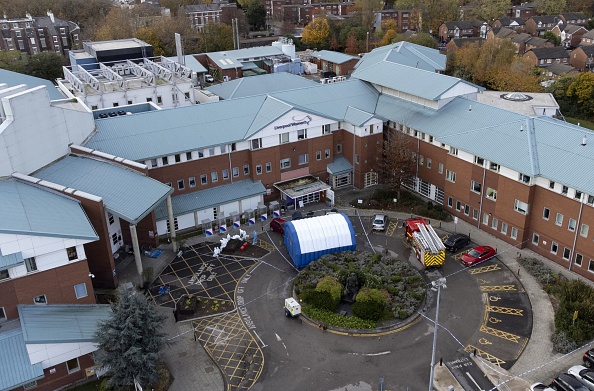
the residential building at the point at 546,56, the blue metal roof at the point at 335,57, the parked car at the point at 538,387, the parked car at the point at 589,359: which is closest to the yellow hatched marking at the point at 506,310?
the parked car at the point at 589,359

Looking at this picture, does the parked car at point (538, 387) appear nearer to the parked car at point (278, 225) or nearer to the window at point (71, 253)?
the parked car at point (278, 225)

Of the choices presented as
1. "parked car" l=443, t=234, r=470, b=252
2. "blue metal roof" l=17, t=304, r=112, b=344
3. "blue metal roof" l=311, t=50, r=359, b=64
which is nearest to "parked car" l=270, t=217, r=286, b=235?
"parked car" l=443, t=234, r=470, b=252

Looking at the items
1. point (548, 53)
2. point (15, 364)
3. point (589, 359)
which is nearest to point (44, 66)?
point (15, 364)

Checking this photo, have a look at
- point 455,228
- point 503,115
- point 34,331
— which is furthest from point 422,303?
point 34,331

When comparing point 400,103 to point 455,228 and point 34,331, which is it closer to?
point 455,228

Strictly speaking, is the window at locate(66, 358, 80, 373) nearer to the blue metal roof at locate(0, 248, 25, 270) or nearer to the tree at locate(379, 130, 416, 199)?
the blue metal roof at locate(0, 248, 25, 270)
